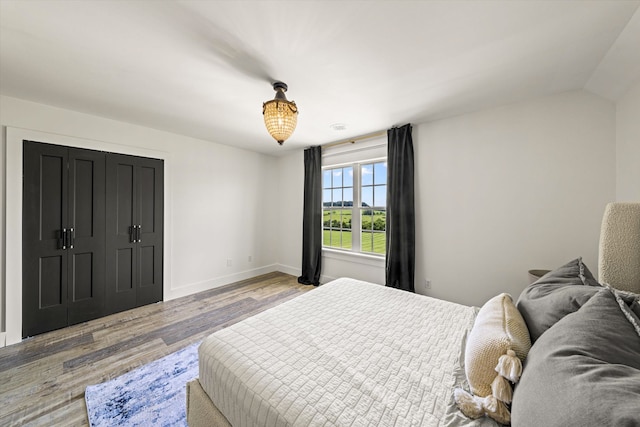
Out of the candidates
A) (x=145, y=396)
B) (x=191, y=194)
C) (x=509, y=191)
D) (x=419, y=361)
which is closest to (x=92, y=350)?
(x=145, y=396)

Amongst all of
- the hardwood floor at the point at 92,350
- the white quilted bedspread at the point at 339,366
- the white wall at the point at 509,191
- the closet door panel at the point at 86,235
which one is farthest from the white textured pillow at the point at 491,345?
the closet door panel at the point at 86,235

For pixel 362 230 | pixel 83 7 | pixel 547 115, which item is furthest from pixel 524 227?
pixel 83 7

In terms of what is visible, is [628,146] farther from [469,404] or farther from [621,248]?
[469,404]

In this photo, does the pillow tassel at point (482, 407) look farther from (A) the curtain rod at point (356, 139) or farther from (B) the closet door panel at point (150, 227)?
(B) the closet door panel at point (150, 227)

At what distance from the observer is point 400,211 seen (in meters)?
3.23

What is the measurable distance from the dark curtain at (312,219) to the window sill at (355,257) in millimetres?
174

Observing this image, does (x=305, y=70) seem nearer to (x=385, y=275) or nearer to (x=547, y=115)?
(x=547, y=115)

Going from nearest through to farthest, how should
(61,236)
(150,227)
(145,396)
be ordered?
1. (145,396)
2. (61,236)
3. (150,227)

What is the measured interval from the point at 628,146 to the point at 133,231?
17.7ft

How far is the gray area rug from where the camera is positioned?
1522 millimetres

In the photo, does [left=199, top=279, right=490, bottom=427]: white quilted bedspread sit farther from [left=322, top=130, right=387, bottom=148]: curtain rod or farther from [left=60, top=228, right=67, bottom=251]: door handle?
[left=60, top=228, right=67, bottom=251]: door handle

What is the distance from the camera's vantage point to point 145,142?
10.8 feet

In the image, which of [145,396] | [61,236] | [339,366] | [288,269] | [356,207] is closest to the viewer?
[339,366]

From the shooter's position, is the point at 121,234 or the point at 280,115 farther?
the point at 121,234
